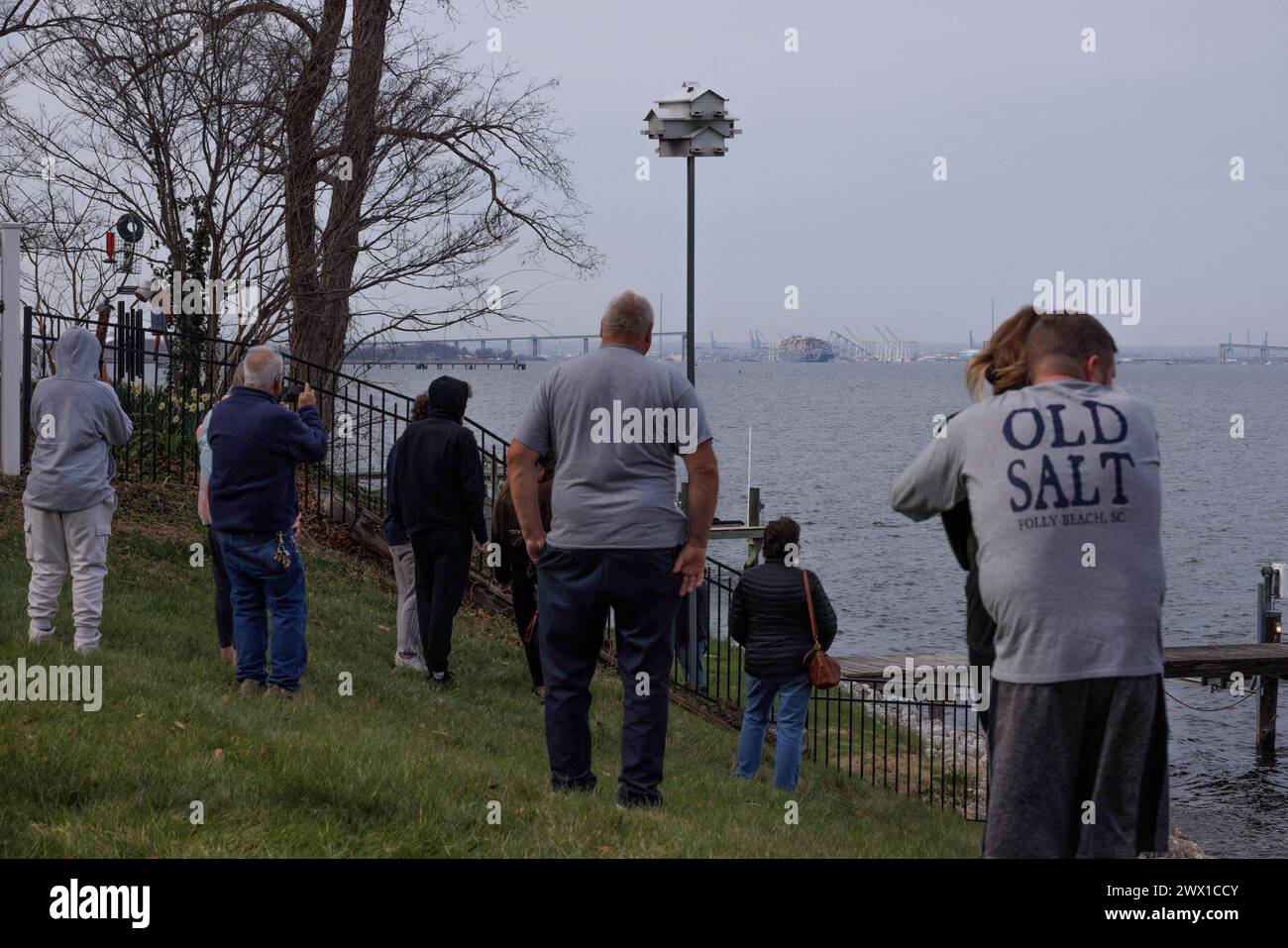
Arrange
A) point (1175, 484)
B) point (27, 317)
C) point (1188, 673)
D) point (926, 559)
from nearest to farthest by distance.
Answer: point (27, 317) < point (1188, 673) < point (926, 559) < point (1175, 484)

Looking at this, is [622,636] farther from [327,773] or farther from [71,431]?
[71,431]

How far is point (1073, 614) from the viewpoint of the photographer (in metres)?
3.44

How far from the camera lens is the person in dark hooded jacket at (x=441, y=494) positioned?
848 cm

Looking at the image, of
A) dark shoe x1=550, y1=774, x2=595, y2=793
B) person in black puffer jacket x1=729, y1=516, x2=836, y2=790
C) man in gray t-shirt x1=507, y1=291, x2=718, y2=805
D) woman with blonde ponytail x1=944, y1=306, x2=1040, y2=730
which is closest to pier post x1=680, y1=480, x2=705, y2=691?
person in black puffer jacket x1=729, y1=516, x2=836, y2=790

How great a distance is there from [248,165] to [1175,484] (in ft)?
199

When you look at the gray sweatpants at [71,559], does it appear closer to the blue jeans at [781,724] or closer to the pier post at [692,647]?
the blue jeans at [781,724]

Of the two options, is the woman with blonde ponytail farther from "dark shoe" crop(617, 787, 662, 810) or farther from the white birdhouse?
the white birdhouse

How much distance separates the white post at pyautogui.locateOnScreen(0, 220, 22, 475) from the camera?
7.40 meters

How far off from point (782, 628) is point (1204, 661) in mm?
13759

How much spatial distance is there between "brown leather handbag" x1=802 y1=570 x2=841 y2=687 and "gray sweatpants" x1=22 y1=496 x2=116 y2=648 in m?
4.23

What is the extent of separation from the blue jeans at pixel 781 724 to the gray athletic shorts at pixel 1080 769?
15.9 ft

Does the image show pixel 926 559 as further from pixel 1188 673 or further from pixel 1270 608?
pixel 1188 673
